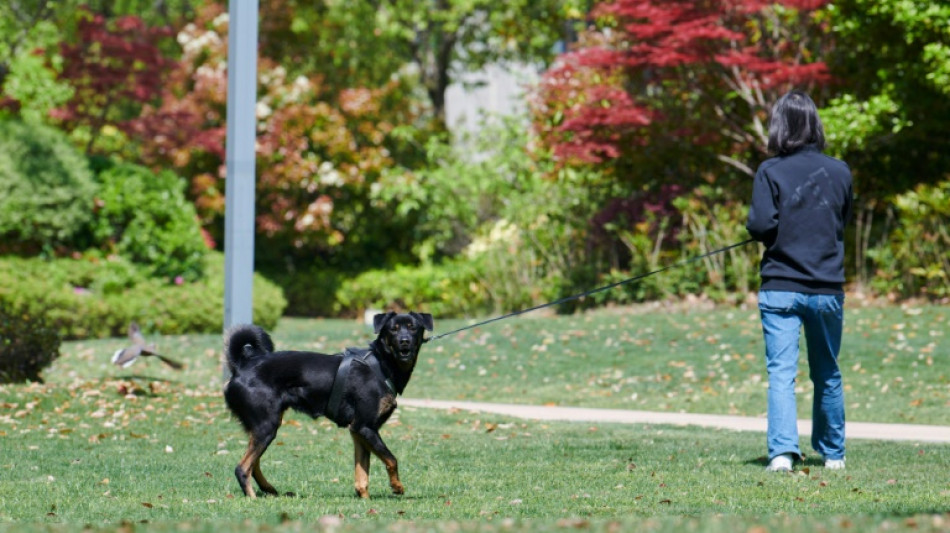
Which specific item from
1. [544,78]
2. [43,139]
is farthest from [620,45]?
[43,139]

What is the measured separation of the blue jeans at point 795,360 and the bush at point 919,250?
869 cm

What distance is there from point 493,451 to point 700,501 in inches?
95.7

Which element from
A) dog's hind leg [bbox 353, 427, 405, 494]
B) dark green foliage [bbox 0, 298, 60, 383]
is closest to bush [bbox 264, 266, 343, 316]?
dark green foliage [bbox 0, 298, 60, 383]

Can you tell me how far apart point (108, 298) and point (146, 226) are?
64.0 inches

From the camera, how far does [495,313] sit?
63.2ft

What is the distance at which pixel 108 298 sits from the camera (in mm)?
17562

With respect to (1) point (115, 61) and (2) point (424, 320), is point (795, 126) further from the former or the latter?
(1) point (115, 61)

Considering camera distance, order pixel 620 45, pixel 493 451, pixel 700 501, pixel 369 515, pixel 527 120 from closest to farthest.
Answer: pixel 369 515, pixel 700 501, pixel 493 451, pixel 620 45, pixel 527 120

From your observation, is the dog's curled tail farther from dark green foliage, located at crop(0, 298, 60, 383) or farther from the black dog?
dark green foliage, located at crop(0, 298, 60, 383)

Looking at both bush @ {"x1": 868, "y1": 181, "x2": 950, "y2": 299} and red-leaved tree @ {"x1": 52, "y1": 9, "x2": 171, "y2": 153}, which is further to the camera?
red-leaved tree @ {"x1": 52, "y1": 9, "x2": 171, "y2": 153}

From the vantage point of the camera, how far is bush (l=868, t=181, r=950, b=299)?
50.1 feet

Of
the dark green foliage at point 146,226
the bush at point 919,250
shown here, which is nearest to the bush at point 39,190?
the dark green foliage at point 146,226

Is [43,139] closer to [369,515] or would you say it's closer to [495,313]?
[495,313]

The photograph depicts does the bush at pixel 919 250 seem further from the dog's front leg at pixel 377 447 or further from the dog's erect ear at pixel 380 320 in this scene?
the dog's front leg at pixel 377 447
